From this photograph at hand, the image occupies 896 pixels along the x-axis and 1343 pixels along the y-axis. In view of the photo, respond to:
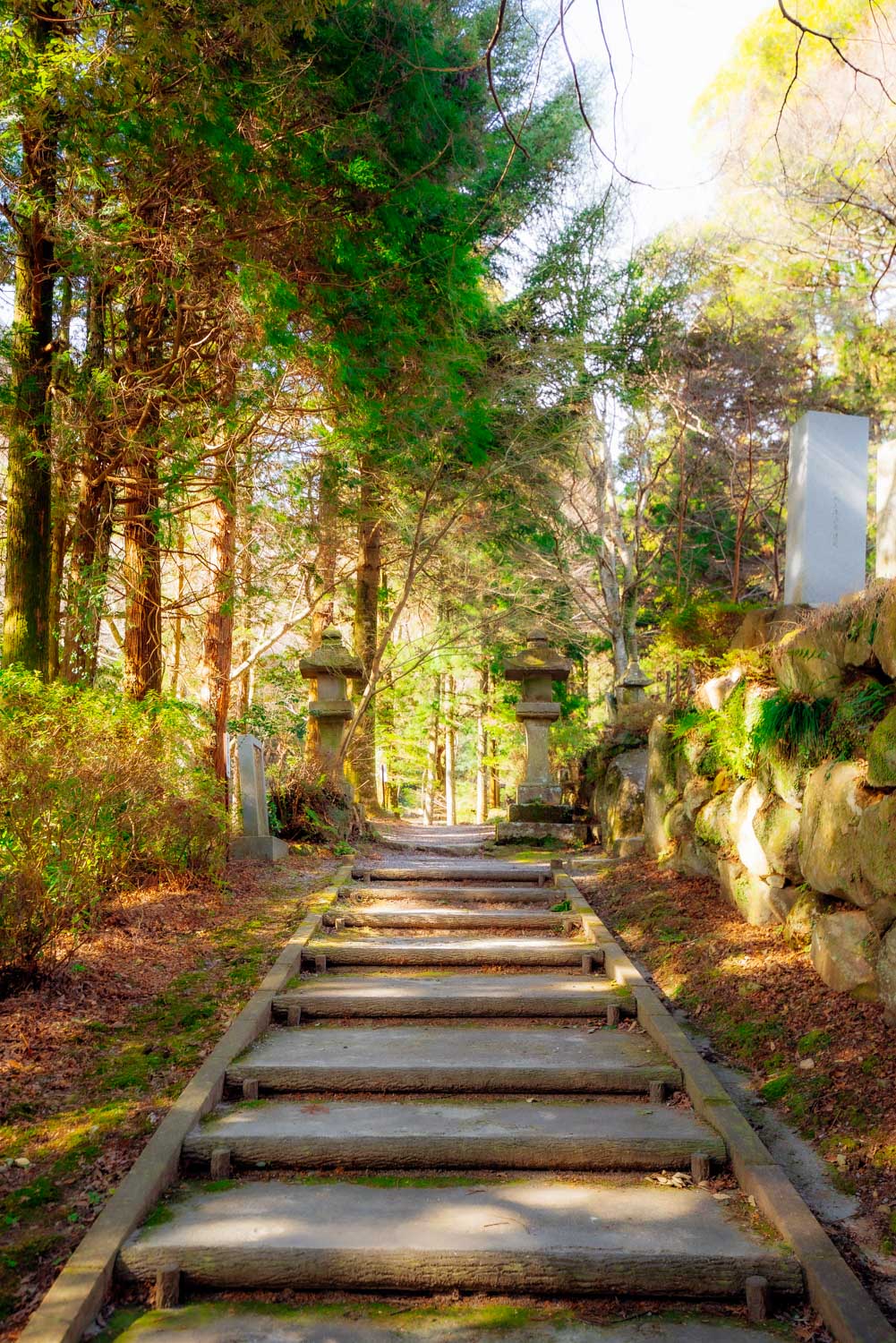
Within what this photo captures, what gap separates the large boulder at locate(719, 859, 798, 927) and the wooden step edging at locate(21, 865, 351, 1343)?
3320mm

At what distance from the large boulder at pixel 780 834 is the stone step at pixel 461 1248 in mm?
2941

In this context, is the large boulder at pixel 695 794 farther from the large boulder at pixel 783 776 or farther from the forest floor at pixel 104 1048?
the forest floor at pixel 104 1048

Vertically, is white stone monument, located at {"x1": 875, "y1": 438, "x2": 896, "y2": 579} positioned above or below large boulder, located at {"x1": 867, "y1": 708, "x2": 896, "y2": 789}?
above

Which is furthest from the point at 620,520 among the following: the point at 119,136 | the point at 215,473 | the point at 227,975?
the point at 227,975

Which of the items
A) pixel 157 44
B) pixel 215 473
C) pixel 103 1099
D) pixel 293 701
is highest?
pixel 157 44

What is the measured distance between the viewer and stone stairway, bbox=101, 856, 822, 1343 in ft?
10.1

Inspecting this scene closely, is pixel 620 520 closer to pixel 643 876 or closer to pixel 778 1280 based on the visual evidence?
pixel 643 876

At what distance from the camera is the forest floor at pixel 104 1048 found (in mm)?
3350

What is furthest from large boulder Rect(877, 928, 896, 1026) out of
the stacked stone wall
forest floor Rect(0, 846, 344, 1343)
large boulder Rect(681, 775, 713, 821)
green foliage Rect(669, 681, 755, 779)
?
large boulder Rect(681, 775, 713, 821)

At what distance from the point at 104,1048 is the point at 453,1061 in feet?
5.81

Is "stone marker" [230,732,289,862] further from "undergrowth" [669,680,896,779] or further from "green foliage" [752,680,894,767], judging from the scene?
"green foliage" [752,680,894,767]

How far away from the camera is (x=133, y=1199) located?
3.36 meters

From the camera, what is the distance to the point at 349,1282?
309cm

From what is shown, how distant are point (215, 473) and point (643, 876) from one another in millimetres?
5977
